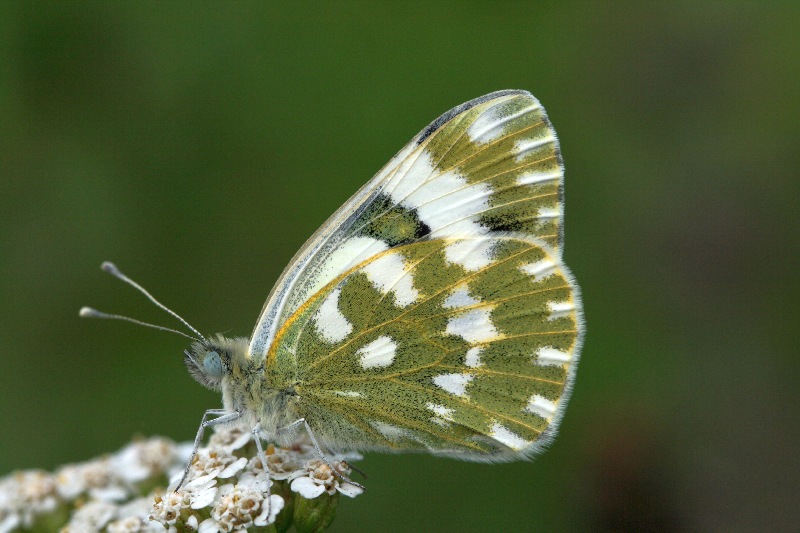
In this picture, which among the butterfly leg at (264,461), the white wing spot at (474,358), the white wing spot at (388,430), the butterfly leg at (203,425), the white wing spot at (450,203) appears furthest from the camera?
the white wing spot at (450,203)

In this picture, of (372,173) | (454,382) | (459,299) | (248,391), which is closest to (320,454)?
(248,391)

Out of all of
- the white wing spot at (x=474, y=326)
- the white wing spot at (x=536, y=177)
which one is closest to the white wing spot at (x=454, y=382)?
the white wing spot at (x=474, y=326)

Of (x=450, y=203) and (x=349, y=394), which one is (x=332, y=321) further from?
(x=450, y=203)

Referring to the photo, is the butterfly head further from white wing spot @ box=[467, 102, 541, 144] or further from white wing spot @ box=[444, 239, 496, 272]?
white wing spot @ box=[467, 102, 541, 144]

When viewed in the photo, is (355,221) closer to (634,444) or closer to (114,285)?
(634,444)

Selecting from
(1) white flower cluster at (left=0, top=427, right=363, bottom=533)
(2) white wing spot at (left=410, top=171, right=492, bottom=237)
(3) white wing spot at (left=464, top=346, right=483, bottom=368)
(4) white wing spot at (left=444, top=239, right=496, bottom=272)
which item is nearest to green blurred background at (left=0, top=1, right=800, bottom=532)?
(1) white flower cluster at (left=0, top=427, right=363, bottom=533)

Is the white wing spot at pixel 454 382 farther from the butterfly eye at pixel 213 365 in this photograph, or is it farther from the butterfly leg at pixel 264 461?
the butterfly eye at pixel 213 365
